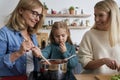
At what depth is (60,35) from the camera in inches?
63.9

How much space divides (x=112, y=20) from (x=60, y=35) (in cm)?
39

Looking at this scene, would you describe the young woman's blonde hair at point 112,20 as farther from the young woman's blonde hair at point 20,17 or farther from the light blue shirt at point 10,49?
the light blue shirt at point 10,49

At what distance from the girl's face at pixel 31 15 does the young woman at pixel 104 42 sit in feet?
1.32

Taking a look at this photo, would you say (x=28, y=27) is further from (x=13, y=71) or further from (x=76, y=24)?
(x=76, y=24)

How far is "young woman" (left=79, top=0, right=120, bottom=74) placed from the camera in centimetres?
153

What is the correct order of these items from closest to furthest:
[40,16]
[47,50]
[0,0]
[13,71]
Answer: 1. [13,71]
2. [40,16]
3. [47,50]
4. [0,0]

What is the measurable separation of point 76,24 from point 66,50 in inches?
92.9

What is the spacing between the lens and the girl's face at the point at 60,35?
1619 mm

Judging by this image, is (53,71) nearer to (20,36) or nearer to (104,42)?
(20,36)

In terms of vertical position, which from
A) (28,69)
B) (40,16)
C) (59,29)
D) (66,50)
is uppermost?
(40,16)

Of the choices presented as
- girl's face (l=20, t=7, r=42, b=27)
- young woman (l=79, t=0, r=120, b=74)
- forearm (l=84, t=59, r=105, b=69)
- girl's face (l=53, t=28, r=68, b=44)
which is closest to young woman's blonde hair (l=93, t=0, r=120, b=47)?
young woman (l=79, t=0, r=120, b=74)

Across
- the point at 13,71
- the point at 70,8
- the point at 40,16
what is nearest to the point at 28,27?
the point at 40,16

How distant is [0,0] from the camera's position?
148 inches

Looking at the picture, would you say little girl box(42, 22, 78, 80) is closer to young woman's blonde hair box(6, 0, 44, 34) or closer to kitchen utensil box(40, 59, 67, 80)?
young woman's blonde hair box(6, 0, 44, 34)
